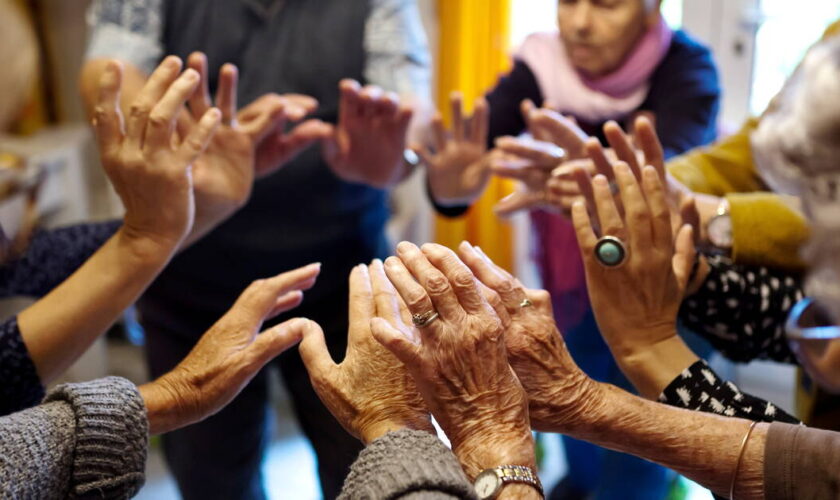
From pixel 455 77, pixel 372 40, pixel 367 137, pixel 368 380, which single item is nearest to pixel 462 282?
pixel 368 380

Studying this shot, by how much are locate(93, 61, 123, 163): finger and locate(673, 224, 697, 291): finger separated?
0.70 m

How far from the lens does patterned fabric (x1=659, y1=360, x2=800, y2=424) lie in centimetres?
87

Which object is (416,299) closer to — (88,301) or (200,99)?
(88,301)

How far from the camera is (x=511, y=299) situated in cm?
86

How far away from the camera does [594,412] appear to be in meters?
0.85

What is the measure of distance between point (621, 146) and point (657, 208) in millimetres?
134

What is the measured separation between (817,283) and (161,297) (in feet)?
3.29

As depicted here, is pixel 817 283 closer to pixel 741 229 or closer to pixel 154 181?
pixel 741 229

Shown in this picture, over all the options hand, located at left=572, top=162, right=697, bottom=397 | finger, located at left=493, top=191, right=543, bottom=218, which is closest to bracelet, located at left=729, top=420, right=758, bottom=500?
hand, located at left=572, top=162, right=697, bottom=397

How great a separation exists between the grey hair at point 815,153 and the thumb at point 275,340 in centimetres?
54

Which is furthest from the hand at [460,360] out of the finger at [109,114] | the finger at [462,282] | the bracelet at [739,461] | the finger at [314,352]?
the finger at [109,114]

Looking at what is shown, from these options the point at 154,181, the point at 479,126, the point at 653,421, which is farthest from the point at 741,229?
the point at 154,181

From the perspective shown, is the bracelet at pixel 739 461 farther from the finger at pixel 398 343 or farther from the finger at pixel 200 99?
the finger at pixel 200 99

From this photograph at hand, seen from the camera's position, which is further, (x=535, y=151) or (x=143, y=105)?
(x=535, y=151)
